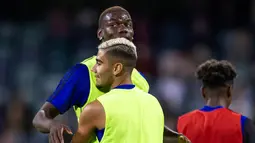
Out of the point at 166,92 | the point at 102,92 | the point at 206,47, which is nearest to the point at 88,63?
the point at 102,92

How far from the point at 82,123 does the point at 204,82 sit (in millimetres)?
1387

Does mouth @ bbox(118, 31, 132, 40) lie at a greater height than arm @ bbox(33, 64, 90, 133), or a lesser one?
greater

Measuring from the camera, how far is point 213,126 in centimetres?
541

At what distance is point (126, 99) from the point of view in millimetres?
4523

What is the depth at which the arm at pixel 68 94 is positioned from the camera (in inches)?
199

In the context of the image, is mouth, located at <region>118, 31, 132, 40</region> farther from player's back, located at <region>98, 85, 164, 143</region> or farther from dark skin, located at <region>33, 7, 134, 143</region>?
player's back, located at <region>98, 85, 164, 143</region>

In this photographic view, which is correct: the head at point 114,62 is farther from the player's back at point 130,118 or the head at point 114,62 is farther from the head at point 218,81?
the head at point 218,81

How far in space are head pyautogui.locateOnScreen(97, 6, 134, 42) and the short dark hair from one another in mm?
708

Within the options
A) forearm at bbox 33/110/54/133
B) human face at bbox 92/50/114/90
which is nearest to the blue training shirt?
forearm at bbox 33/110/54/133

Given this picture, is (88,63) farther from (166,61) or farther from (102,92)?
(166,61)

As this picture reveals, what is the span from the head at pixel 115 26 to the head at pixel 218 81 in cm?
72

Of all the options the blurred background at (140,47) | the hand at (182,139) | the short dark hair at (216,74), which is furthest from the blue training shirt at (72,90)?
the blurred background at (140,47)

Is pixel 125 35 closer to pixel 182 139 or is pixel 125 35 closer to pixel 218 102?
pixel 182 139

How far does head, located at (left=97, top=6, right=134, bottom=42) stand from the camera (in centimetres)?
514
